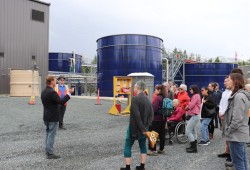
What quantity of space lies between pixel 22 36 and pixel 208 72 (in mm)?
23264

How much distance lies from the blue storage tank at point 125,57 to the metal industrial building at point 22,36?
6154 mm

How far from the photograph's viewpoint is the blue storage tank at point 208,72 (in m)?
35.6

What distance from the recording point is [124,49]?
2842 cm

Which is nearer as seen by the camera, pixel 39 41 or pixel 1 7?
pixel 1 7

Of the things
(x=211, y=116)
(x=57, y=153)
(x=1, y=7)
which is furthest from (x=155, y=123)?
(x=1, y=7)

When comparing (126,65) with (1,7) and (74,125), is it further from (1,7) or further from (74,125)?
(74,125)

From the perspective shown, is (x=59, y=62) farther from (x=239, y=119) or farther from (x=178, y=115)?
(x=239, y=119)

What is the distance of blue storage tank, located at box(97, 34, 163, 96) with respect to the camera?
28.4 meters

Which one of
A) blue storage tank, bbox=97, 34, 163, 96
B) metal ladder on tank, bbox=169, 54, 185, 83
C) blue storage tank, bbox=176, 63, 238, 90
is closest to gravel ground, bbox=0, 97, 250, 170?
blue storage tank, bbox=97, 34, 163, 96

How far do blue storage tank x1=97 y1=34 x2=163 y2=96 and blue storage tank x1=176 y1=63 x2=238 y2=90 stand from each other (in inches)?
352

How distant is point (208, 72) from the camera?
35875 millimetres

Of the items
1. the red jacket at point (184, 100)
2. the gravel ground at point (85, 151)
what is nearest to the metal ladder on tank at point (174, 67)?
the gravel ground at point (85, 151)

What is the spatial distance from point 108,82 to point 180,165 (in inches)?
938

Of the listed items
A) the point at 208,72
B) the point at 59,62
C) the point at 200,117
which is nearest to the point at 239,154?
the point at 200,117
